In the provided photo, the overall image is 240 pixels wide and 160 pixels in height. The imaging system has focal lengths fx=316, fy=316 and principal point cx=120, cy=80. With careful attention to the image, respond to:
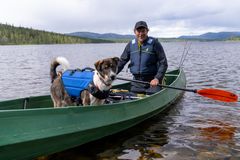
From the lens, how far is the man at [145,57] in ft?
34.4

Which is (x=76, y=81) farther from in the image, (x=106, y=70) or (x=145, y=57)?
(x=145, y=57)

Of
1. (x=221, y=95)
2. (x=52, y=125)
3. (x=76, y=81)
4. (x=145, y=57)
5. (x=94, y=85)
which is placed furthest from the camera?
(x=221, y=95)

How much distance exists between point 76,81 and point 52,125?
73.3 inches

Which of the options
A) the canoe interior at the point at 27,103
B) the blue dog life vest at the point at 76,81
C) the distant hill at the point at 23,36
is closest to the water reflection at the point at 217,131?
the blue dog life vest at the point at 76,81

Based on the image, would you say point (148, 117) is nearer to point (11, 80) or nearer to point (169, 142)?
point (169, 142)

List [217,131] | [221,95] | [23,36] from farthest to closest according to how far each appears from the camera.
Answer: [23,36]
[221,95]
[217,131]

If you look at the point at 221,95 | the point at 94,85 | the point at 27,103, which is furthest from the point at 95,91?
the point at 221,95

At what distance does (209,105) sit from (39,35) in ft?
604

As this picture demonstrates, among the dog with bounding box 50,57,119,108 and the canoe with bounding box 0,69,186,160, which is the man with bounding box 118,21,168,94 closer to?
the canoe with bounding box 0,69,186,160

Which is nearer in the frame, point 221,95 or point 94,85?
point 94,85

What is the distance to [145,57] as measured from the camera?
10727mm

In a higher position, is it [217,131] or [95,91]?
[95,91]

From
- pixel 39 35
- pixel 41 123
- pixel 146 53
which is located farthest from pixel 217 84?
pixel 39 35

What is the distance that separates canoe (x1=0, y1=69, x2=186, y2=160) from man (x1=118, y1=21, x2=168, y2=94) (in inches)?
63.8
